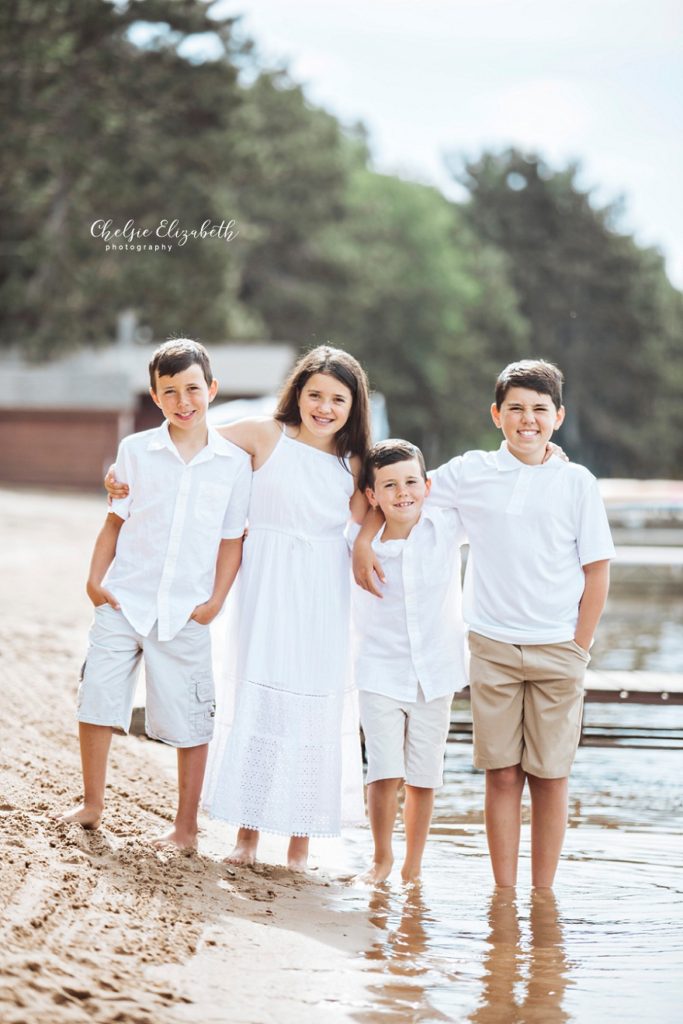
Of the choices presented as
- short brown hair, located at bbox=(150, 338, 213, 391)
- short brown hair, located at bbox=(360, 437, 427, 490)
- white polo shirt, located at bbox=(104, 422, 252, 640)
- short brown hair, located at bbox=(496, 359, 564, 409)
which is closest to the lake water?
white polo shirt, located at bbox=(104, 422, 252, 640)

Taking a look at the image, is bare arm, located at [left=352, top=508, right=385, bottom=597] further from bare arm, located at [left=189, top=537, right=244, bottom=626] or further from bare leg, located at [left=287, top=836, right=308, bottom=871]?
bare leg, located at [left=287, top=836, right=308, bottom=871]

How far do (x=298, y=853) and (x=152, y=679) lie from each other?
34.8 inches

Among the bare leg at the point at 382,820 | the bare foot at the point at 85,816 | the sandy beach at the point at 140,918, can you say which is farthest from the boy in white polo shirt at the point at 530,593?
the bare foot at the point at 85,816

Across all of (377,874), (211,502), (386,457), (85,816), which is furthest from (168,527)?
(377,874)

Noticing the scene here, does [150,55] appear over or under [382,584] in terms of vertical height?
over

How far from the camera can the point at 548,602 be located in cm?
460

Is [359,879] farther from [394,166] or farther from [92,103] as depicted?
[394,166]

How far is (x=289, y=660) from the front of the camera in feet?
15.9

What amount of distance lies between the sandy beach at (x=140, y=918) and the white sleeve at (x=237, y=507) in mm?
1131

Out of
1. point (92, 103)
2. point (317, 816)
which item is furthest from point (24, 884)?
point (92, 103)

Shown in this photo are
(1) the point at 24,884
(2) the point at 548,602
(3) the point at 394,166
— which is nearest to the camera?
(1) the point at 24,884

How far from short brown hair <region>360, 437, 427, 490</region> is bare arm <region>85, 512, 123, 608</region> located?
2.96 ft

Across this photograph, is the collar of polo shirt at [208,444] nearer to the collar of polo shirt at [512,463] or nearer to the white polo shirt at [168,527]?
the white polo shirt at [168,527]

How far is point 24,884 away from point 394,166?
199ft
